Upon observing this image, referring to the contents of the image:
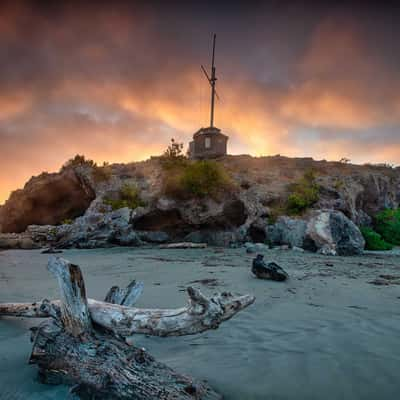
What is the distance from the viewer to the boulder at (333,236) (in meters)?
9.14

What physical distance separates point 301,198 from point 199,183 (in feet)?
17.4

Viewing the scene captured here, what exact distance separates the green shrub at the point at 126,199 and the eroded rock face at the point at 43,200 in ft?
10.9

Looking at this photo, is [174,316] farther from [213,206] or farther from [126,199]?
[126,199]

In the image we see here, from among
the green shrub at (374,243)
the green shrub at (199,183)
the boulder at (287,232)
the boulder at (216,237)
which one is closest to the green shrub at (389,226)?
the green shrub at (374,243)

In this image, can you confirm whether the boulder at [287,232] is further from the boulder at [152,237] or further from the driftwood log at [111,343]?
the driftwood log at [111,343]

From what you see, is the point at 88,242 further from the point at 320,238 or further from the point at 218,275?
the point at 320,238

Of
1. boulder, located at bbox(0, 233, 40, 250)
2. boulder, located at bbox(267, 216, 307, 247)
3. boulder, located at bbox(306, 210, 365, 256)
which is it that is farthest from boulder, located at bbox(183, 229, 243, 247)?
boulder, located at bbox(0, 233, 40, 250)

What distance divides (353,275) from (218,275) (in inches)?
99.5

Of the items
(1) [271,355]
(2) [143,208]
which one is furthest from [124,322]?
(2) [143,208]

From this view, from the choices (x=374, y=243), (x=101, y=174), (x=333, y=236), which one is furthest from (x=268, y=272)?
(x=101, y=174)

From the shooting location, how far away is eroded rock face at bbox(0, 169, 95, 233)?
57.8 ft

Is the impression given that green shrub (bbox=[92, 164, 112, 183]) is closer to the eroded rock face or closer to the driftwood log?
the eroded rock face

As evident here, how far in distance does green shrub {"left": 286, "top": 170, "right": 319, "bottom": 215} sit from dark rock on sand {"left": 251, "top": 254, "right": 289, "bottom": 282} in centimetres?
864

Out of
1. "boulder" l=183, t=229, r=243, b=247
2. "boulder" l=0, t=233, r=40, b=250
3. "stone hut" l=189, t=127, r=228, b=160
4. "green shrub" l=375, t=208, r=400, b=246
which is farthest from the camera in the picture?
"stone hut" l=189, t=127, r=228, b=160
